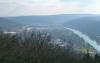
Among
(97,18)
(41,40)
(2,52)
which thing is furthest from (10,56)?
(97,18)

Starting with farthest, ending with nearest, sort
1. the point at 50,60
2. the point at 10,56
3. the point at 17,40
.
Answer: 1. the point at 17,40
2. the point at 50,60
3. the point at 10,56

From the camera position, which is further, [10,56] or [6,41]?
[6,41]

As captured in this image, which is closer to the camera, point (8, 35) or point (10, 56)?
point (10, 56)

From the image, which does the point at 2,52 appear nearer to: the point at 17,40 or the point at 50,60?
the point at 50,60

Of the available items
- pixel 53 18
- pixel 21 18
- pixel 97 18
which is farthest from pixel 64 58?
pixel 97 18

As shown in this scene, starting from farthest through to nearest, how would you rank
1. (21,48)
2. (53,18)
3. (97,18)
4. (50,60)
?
1. (97,18)
2. (53,18)
3. (21,48)
4. (50,60)

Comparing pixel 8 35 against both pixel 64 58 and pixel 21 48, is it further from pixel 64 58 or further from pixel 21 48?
pixel 64 58

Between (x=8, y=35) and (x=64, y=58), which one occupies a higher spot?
(x=8, y=35)

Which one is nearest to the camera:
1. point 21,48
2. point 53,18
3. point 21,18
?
point 21,48

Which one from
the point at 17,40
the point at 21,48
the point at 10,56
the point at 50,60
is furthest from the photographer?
the point at 17,40
